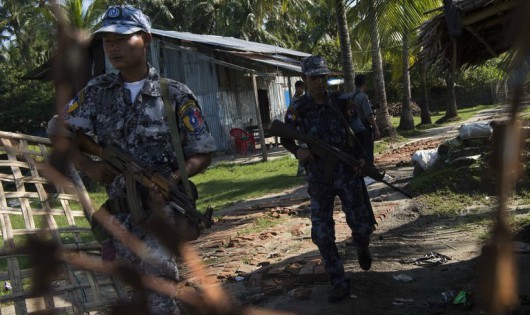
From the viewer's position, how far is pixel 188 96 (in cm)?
289

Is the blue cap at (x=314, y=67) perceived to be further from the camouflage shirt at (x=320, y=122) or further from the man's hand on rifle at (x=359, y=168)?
the man's hand on rifle at (x=359, y=168)

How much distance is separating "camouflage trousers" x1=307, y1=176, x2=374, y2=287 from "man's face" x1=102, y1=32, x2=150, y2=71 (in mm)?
2152

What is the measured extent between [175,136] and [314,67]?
209 cm

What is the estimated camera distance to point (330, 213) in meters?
4.61

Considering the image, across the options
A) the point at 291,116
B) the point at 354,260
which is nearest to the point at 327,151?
the point at 291,116

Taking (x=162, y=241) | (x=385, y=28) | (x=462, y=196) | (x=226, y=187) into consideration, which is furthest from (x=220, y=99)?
(x=162, y=241)

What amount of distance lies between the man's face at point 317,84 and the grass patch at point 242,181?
5.37m

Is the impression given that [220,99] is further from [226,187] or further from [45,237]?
[45,237]

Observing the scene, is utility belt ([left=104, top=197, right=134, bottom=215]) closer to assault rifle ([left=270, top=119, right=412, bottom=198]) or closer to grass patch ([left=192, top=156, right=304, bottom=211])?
assault rifle ([left=270, top=119, right=412, bottom=198])

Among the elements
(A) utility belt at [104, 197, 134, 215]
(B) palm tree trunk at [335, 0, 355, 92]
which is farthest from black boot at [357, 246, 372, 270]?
(B) palm tree trunk at [335, 0, 355, 92]

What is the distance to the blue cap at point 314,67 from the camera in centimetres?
457

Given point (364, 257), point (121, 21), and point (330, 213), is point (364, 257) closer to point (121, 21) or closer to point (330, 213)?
point (330, 213)

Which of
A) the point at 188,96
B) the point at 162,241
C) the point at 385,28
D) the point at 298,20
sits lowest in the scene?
the point at 162,241

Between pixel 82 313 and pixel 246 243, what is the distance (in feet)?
14.1
